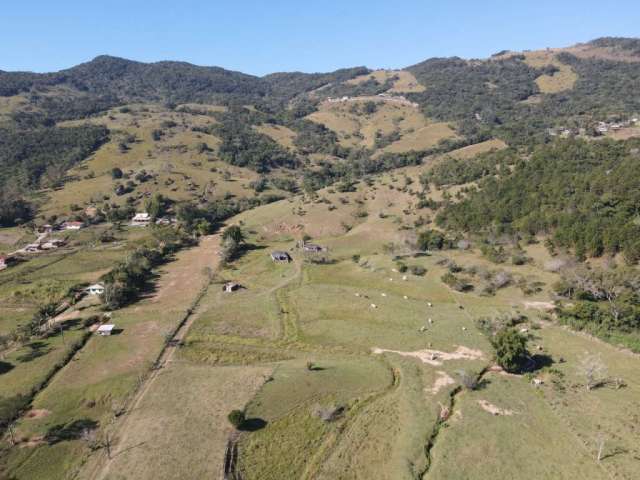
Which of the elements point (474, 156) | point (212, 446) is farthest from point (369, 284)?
point (474, 156)

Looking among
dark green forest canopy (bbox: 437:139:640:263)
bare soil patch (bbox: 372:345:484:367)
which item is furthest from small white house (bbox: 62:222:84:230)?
bare soil patch (bbox: 372:345:484:367)

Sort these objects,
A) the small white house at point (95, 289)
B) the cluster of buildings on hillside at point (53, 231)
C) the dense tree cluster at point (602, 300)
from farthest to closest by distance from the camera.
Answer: the cluster of buildings on hillside at point (53, 231) < the small white house at point (95, 289) < the dense tree cluster at point (602, 300)

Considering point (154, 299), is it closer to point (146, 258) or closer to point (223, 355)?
point (146, 258)

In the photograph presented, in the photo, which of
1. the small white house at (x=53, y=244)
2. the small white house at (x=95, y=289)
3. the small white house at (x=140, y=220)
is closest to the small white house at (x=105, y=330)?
the small white house at (x=95, y=289)

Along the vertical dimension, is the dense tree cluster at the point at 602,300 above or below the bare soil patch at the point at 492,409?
above

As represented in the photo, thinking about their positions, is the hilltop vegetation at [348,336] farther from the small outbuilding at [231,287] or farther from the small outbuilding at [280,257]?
the small outbuilding at [231,287]

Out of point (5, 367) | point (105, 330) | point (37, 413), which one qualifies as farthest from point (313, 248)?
point (37, 413)

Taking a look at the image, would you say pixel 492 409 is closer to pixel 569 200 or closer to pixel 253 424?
pixel 253 424
